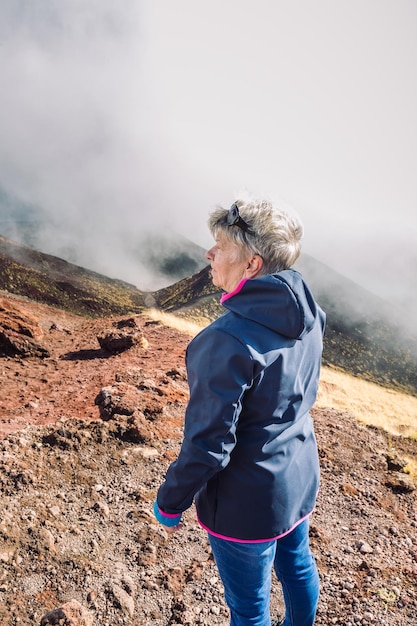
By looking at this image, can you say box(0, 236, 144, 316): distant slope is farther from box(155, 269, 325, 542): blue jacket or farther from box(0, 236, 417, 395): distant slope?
box(155, 269, 325, 542): blue jacket

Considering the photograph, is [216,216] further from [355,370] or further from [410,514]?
[355,370]

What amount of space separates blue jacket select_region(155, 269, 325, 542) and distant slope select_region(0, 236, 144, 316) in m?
10.3

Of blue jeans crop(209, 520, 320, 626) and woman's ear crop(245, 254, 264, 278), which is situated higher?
woman's ear crop(245, 254, 264, 278)

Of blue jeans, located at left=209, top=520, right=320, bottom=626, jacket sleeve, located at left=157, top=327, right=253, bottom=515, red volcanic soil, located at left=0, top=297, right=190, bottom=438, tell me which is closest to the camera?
jacket sleeve, located at left=157, top=327, right=253, bottom=515

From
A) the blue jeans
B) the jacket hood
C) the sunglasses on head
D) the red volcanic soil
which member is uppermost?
the sunglasses on head

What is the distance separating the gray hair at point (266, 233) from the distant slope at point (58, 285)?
1039cm

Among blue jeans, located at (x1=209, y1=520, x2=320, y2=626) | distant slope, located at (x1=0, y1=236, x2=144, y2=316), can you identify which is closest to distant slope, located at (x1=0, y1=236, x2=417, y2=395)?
distant slope, located at (x1=0, y1=236, x2=144, y2=316)

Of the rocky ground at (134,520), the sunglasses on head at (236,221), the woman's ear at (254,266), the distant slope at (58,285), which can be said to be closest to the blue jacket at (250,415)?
the woman's ear at (254,266)

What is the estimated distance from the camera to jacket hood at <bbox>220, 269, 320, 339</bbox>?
1.78 metres

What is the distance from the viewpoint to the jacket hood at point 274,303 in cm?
178

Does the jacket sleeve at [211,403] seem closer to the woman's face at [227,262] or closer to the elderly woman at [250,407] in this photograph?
the elderly woman at [250,407]

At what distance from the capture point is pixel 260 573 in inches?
81.6

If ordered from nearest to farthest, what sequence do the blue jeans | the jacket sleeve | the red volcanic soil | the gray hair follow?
1. the jacket sleeve
2. the gray hair
3. the blue jeans
4. the red volcanic soil

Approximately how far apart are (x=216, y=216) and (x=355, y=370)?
1235 centimetres
